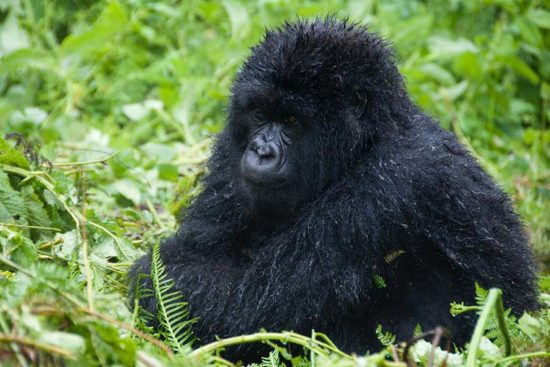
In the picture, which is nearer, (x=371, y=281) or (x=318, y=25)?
(x=371, y=281)

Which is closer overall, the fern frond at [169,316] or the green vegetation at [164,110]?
the fern frond at [169,316]

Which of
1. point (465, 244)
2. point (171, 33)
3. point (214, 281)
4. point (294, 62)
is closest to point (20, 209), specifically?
point (214, 281)

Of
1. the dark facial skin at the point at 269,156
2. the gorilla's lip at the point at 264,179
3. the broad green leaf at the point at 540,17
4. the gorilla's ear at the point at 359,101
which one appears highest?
the broad green leaf at the point at 540,17

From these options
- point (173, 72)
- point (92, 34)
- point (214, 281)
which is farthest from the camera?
point (173, 72)

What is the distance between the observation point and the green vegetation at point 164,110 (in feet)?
12.6

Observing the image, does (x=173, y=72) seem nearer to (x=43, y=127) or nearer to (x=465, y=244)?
(x=43, y=127)

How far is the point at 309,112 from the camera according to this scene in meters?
3.59

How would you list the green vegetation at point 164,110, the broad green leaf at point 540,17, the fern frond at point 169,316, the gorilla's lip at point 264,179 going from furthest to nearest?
1. the broad green leaf at point 540,17
2. the green vegetation at point 164,110
3. the gorilla's lip at point 264,179
4. the fern frond at point 169,316

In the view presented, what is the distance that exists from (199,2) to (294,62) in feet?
16.9

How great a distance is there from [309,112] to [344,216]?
0.51 meters

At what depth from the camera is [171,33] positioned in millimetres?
8539

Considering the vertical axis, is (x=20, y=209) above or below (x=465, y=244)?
below

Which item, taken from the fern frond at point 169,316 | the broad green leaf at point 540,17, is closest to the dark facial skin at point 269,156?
the fern frond at point 169,316

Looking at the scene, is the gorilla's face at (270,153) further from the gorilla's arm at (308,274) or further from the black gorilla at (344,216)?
the gorilla's arm at (308,274)
